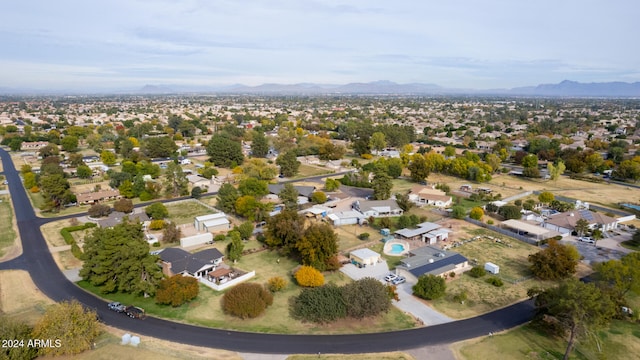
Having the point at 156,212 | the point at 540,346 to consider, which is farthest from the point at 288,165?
the point at 540,346

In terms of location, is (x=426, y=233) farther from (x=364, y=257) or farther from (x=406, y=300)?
(x=406, y=300)

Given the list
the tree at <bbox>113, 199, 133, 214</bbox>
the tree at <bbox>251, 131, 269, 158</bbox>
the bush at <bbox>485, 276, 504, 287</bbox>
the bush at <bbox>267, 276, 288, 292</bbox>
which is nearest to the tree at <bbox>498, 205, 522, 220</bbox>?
the bush at <bbox>485, 276, 504, 287</bbox>

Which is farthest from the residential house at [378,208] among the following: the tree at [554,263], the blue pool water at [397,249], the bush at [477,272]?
the tree at [554,263]

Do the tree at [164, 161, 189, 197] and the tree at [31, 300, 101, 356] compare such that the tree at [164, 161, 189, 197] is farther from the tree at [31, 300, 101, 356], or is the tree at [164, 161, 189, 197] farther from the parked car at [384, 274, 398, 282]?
the parked car at [384, 274, 398, 282]

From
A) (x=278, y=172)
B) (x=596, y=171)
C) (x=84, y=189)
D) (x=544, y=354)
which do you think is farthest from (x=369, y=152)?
(x=544, y=354)

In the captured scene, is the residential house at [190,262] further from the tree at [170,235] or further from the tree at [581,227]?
the tree at [581,227]
